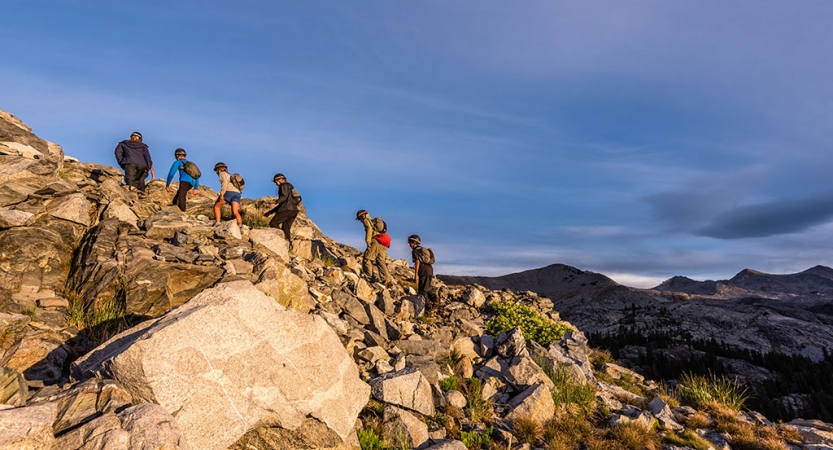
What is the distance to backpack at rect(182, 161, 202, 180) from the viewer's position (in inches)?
578

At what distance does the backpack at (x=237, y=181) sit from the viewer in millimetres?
14148

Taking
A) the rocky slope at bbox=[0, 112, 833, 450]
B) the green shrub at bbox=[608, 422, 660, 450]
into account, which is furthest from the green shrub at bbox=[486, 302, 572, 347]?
the green shrub at bbox=[608, 422, 660, 450]

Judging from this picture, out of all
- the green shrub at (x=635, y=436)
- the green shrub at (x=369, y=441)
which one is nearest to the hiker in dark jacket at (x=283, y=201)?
the green shrub at (x=369, y=441)

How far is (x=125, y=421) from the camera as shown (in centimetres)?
420

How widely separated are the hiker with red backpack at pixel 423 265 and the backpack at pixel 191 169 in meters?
7.89

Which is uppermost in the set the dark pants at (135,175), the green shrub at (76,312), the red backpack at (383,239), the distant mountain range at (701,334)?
the dark pants at (135,175)

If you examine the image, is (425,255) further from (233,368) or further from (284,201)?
(233,368)

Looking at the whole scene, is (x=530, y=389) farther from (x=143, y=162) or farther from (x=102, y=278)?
(x=143, y=162)

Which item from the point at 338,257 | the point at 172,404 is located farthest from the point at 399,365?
the point at 338,257

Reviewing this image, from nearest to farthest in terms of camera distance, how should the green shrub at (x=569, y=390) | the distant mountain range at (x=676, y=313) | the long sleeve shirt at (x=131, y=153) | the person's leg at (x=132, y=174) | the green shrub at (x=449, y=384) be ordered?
the green shrub at (x=449, y=384) → the green shrub at (x=569, y=390) → the long sleeve shirt at (x=131, y=153) → the person's leg at (x=132, y=174) → the distant mountain range at (x=676, y=313)

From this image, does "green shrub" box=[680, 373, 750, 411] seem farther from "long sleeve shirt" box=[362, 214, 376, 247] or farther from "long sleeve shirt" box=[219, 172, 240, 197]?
"long sleeve shirt" box=[219, 172, 240, 197]

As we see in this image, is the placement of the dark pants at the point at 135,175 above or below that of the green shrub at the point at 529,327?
above

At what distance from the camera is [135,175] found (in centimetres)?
1538

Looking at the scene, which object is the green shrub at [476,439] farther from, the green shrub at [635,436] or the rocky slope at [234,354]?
the green shrub at [635,436]
